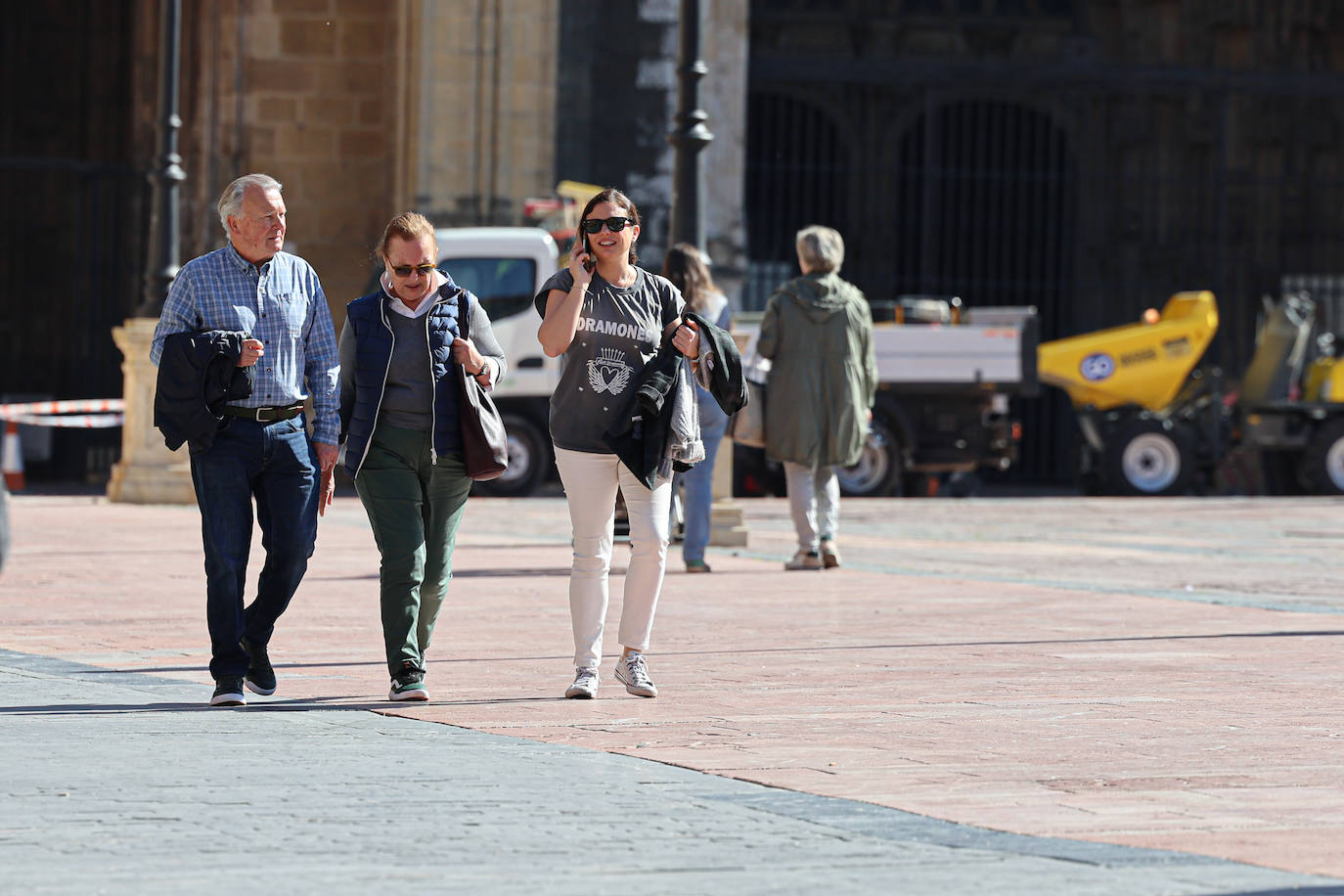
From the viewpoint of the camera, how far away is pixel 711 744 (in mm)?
6676

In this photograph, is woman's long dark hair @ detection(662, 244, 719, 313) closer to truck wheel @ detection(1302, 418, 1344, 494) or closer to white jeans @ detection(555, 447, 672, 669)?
white jeans @ detection(555, 447, 672, 669)

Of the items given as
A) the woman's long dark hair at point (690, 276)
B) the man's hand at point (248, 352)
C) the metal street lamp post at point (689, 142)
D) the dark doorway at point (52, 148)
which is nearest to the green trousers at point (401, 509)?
the man's hand at point (248, 352)

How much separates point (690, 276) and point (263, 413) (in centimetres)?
492

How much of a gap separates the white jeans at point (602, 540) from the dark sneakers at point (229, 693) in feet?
3.40

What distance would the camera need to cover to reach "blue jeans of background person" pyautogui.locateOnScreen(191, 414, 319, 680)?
7.41m

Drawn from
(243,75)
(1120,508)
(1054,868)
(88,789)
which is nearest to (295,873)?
(88,789)

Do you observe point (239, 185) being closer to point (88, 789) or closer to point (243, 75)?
point (88, 789)

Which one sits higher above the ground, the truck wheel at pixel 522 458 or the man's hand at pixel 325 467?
the man's hand at pixel 325 467

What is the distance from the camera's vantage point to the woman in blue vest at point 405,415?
7.59 meters

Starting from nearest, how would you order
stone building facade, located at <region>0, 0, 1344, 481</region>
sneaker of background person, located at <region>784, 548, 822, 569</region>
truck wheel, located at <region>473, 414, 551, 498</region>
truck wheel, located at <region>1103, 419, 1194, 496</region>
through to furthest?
sneaker of background person, located at <region>784, 548, 822, 569</region> < truck wheel, located at <region>473, 414, 551, 498</region> < truck wheel, located at <region>1103, 419, 1194, 496</region> < stone building facade, located at <region>0, 0, 1344, 481</region>

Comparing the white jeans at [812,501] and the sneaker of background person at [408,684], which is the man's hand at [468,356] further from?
the white jeans at [812,501]

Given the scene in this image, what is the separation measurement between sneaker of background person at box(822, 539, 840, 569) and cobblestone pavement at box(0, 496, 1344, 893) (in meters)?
0.56

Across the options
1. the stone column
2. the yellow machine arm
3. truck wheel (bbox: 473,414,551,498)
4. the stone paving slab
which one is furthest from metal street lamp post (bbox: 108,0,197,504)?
the stone paving slab

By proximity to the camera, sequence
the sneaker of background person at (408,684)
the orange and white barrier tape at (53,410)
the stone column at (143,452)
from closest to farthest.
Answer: the sneaker of background person at (408,684) < the stone column at (143,452) < the orange and white barrier tape at (53,410)
